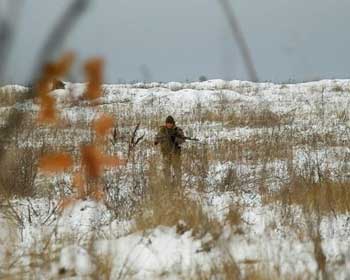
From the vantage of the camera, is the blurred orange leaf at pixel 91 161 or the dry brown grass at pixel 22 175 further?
the dry brown grass at pixel 22 175

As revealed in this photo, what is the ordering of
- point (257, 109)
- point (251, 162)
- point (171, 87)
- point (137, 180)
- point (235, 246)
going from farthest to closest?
1. point (171, 87)
2. point (257, 109)
3. point (251, 162)
4. point (137, 180)
5. point (235, 246)

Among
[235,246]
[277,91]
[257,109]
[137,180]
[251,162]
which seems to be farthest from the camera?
[277,91]

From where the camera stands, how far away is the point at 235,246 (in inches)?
118

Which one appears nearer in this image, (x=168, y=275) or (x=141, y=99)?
(x=168, y=275)

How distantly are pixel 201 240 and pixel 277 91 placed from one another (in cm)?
1870

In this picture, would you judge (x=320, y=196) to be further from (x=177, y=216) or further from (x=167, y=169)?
(x=167, y=169)

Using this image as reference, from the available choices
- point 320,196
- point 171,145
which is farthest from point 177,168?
point 320,196

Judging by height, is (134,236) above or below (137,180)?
below

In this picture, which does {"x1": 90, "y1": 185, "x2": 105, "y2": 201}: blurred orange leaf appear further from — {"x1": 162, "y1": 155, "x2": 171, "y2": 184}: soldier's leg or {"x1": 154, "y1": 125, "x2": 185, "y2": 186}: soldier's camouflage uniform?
{"x1": 154, "y1": 125, "x2": 185, "y2": 186}: soldier's camouflage uniform

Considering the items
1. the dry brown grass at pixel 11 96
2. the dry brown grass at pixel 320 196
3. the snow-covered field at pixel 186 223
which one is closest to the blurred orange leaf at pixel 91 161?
the snow-covered field at pixel 186 223

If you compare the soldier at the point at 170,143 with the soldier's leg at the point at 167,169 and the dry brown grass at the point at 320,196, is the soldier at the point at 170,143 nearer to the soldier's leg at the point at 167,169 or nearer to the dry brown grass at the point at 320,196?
the soldier's leg at the point at 167,169

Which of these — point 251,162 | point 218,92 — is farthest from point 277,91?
point 251,162

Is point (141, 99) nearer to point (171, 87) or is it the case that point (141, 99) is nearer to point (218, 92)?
point (218, 92)

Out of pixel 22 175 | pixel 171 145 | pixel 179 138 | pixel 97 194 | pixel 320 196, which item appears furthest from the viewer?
pixel 179 138
